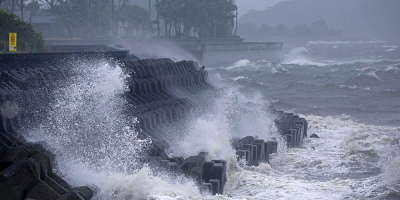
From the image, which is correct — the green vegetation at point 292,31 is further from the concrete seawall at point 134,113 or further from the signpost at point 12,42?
the signpost at point 12,42

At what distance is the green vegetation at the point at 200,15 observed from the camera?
67.1 m

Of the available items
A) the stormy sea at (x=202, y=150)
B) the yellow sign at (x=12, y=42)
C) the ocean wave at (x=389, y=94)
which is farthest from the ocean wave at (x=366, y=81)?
the yellow sign at (x=12, y=42)

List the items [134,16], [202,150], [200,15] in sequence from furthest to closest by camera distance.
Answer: [134,16]
[200,15]
[202,150]

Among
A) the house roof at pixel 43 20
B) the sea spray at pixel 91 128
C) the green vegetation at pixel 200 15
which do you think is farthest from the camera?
the green vegetation at pixel 200 15

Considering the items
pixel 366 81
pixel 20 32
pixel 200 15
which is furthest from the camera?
pixel 200 15

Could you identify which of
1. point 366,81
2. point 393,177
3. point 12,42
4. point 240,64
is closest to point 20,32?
point 12,42

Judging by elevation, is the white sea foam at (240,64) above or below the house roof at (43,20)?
below

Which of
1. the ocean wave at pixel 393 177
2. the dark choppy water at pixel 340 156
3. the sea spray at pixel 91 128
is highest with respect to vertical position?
the sea spray at pixel 91 128

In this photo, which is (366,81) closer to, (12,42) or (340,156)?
(340,156)

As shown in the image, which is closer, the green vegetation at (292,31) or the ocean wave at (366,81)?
the ocean wave at (366,81)

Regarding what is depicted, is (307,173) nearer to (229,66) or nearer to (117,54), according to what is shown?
(117,54)

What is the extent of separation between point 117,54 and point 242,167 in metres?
6.58

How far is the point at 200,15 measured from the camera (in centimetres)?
7006

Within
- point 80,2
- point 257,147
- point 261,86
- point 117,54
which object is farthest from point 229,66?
point 257,147
